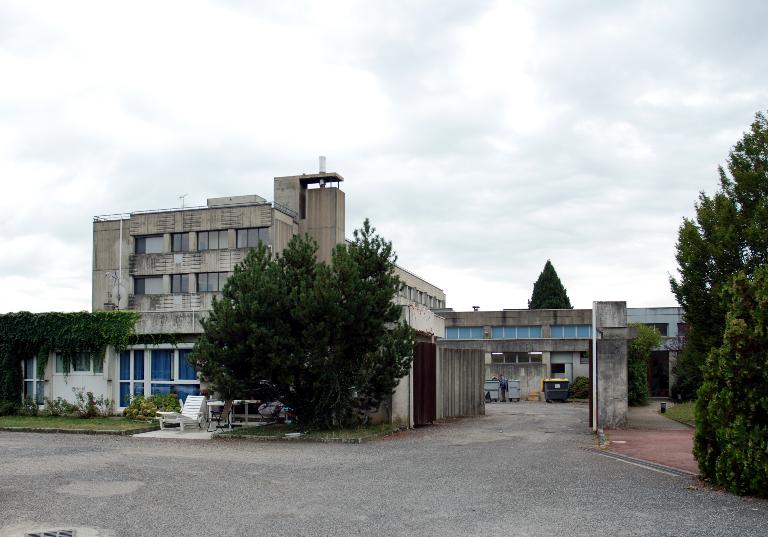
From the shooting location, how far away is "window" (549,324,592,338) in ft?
210

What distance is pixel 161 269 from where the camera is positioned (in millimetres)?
65438

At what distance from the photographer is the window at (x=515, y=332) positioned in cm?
6500

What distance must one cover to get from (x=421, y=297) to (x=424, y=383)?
71.7 meters

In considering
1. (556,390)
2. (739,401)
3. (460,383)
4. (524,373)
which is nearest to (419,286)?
(524,373)

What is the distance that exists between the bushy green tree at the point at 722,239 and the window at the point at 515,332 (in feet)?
130

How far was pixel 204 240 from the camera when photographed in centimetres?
6444

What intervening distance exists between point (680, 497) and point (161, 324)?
1726 centimetres

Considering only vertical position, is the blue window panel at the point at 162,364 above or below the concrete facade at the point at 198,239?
below

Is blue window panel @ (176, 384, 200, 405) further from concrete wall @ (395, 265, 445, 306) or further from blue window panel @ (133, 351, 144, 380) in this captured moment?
concrete wall @ (395, 265, 445, 306)

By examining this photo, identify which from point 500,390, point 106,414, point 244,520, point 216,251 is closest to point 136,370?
point 106,414

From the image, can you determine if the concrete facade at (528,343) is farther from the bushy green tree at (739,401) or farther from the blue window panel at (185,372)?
the bushy green tree at (739,401)

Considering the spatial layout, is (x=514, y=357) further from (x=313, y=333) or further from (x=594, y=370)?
(x=313, y=333)

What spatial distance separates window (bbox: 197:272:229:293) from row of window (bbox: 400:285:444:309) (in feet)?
82.8

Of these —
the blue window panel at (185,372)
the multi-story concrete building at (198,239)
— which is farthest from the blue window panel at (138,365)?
the multi-story concrete building at (198,239)
